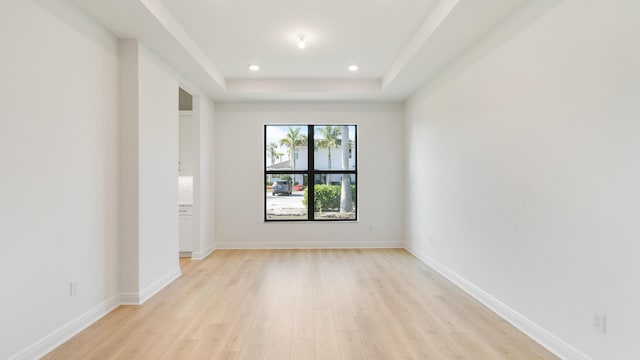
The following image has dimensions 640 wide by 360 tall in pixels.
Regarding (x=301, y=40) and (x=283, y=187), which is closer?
(x=301, y=40)

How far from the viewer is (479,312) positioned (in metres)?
2.98

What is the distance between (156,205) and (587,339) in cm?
379

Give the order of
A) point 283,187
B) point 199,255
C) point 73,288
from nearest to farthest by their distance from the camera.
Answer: point 73,288 → point 199,255 → point 283,187

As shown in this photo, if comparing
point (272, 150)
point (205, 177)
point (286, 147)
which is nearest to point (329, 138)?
point (286, 147)

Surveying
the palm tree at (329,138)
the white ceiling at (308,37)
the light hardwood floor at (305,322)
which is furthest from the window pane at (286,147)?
the light hardwood floor at (305,322)

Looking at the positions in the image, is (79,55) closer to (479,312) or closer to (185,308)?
(185,308)

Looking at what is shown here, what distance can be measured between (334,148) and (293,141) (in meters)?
0.76

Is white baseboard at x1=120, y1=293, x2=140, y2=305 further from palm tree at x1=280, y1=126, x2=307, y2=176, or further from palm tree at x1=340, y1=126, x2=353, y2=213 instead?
palm tree at x1=340, y1=126, x2=353, y2=213

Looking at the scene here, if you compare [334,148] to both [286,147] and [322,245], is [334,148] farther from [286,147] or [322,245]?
[322,245]

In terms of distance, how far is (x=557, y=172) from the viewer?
228cm

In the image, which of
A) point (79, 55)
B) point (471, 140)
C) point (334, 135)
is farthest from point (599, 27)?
point (334, 135)

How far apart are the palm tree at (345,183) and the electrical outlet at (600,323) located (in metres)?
4.23

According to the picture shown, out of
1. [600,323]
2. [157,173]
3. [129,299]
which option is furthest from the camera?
[157,173]

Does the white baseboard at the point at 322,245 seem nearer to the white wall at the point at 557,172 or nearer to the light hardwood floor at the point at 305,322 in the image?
the light hardwood floor at the point at 305,322
